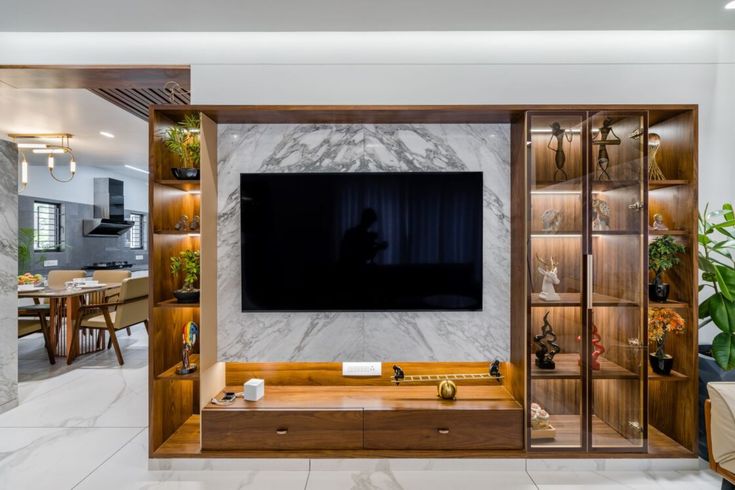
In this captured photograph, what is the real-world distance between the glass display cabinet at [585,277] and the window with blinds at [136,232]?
844 centimetres

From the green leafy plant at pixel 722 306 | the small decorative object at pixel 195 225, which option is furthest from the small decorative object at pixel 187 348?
the green leafy plant at pixel 722 306

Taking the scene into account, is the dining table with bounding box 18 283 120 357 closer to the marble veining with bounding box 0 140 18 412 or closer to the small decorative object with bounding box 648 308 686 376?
the marble veining with bounding box 0 140 18 412

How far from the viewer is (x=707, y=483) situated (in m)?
2.14

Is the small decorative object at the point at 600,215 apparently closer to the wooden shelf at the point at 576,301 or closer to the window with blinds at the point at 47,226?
the wooden shelf at the point at 576,301

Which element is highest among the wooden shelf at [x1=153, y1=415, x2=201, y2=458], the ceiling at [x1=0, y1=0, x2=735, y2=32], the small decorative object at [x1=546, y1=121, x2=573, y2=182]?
the ceiling at [x1=0, y1=0, x2=735, y2=32]

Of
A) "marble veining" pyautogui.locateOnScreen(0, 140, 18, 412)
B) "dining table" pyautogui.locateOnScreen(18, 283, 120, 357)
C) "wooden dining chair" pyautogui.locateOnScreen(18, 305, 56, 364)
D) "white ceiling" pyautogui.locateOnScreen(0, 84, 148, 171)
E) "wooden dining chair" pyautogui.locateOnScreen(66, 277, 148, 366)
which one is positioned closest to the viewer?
"marble veining" pyautogui.locateOnScreen(0, 140, 18, 412)

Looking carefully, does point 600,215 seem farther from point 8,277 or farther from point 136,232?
point 136,232

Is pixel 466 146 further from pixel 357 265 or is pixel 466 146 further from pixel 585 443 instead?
pixel 585 443

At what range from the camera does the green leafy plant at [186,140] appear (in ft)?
7.89

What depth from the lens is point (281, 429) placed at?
7.47ft

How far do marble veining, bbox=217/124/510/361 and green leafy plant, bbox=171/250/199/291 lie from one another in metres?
0.16

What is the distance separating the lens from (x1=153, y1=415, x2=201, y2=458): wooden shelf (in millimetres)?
2256

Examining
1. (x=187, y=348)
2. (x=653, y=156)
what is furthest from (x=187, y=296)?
(x=653, y=156)

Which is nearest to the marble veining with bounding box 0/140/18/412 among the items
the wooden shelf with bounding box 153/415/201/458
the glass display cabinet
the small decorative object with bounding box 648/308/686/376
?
the wooden shelf with bounding box 153/415/201/458
